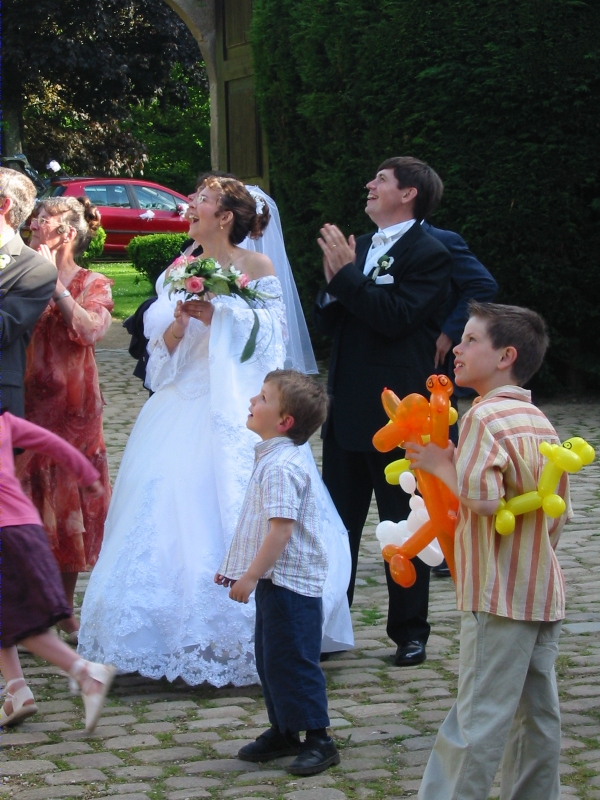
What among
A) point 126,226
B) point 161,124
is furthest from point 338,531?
point 161,124

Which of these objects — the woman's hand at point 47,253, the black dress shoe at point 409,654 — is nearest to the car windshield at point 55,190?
the woman's hand at point 47,253

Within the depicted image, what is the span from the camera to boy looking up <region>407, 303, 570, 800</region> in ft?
9.12

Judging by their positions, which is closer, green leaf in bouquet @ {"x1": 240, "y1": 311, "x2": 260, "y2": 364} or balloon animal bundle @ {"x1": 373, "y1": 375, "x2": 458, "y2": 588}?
balloon animal bundle @ {"x1": 373, "y1": 375, "x2": 458, "y2": 588}

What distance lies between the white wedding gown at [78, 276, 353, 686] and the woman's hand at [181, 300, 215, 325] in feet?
0.12

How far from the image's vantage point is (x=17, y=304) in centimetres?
413

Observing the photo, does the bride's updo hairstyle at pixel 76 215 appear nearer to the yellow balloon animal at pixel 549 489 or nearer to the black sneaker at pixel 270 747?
the black sneaker at pixel 270 747

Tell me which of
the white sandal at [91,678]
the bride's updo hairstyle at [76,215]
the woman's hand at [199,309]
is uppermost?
the bride's updo hairstyle at [76,215]

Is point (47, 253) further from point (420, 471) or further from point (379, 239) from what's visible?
point (420, 471)

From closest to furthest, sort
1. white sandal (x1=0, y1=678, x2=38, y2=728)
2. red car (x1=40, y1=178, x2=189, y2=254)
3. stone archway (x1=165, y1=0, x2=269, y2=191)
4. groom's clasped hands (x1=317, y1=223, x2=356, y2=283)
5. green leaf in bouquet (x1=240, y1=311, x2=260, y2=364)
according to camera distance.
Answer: white sandal (x1=0, y1=678, x2=38, y2=728), groom's clasped hands (x1=317, y1=223, x2=356, y2=283), green leaf in bouquet (x1=240, y1=311, x2=260, y2=364), stone archway (x1=165, y1=0, x2=269, y2=191), red car (x1=40, y1=178, x2=189, y2=254)

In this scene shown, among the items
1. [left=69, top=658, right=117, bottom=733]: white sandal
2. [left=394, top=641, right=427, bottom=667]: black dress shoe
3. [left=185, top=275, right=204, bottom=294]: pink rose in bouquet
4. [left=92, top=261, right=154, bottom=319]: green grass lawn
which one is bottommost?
[left=92, top=261, right=154, bottom=319]: green grass lawn

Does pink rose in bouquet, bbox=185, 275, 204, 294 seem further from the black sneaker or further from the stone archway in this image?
the stone archway

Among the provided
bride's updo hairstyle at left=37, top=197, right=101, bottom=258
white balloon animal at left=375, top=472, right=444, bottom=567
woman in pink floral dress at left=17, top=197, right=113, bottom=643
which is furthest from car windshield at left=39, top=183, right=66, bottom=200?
white balloon animal at left=375, top=472, right=444, bottom=567

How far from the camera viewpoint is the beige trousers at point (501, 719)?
109 inches

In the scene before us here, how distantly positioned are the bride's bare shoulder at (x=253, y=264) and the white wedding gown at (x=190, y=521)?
0.07 m
